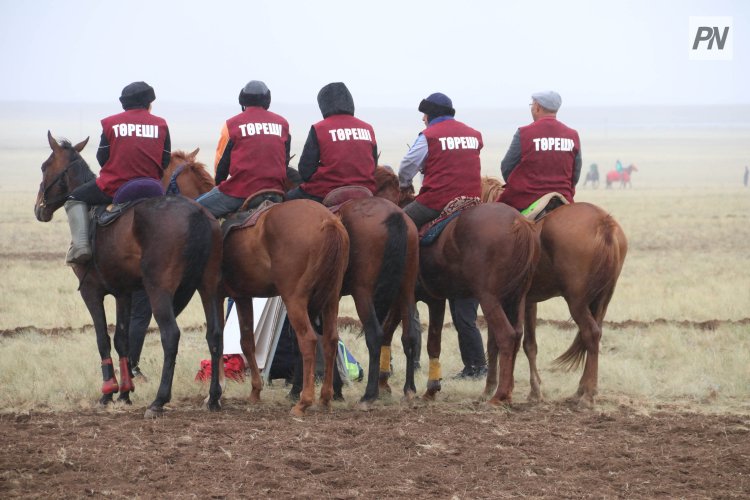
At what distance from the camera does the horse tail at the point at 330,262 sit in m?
9.59

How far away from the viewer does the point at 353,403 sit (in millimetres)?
10508

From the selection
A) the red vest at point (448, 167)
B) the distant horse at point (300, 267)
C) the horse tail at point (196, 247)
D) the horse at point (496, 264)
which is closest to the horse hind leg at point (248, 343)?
the distant horse at point (300, 267)

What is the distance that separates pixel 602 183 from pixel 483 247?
76563 millimetres

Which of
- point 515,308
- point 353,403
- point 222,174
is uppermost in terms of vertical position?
point 222,174

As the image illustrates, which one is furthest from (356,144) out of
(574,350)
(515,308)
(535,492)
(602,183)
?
(602,183)

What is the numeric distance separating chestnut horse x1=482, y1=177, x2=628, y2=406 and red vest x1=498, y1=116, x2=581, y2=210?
1.68ft

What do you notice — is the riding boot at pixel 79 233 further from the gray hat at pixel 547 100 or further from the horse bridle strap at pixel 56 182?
the gray hat at pixel 547 100

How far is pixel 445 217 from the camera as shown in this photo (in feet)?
34.9

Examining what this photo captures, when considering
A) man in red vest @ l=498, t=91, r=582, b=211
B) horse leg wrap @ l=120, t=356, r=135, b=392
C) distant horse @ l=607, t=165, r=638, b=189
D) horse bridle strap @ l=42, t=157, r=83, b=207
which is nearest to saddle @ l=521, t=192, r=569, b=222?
man in red vest @ l=498, t=91, r=582, b=211

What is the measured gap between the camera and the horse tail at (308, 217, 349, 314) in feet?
31.5

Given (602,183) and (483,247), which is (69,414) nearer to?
(483,247)

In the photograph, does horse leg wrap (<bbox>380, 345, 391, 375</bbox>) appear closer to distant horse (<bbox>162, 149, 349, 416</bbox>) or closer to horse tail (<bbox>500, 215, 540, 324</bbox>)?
distant horse (<bbox>162, 149, 349, 416</bbox>)

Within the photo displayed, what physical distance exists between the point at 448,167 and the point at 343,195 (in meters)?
1.02

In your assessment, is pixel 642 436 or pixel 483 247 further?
pixel 483 247
